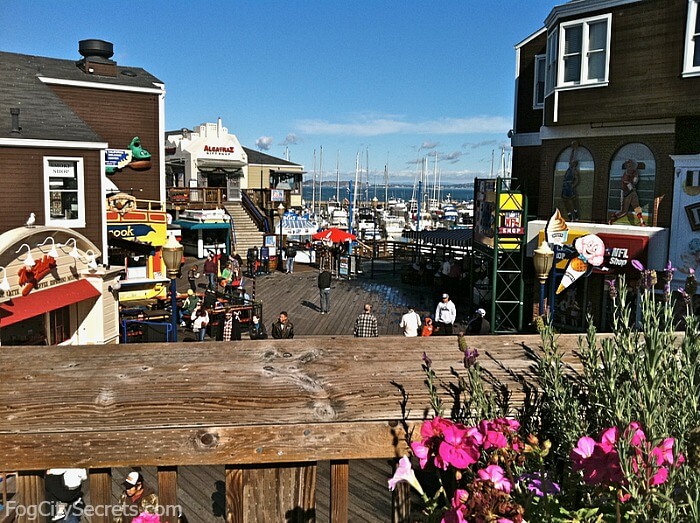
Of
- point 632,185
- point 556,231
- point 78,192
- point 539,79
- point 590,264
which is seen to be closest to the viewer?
point 78,192

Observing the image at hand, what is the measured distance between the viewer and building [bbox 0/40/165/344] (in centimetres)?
1217

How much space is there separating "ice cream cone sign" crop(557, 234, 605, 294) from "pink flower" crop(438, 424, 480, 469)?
17.5 metres

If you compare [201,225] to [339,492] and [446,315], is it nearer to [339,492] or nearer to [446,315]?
[446,315]

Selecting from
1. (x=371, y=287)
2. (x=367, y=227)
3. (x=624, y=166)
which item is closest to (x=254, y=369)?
(x=624, y=166)

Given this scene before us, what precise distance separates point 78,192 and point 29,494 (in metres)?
15.5

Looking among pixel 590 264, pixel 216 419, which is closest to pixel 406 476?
pixel 216 419

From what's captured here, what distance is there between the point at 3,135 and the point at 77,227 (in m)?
2.72

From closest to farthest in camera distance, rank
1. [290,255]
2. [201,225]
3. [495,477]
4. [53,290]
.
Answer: [495,477], [53,290], [290,255], [201,225]

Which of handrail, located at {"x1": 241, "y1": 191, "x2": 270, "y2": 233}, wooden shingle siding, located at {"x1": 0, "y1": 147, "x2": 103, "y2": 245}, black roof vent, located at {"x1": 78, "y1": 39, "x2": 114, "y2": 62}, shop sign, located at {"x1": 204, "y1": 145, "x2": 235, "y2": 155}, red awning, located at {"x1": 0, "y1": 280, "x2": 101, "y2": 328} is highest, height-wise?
black roof vent, located at {"x1": 78, "y1": 39, "x2": 114, "y2": 62}

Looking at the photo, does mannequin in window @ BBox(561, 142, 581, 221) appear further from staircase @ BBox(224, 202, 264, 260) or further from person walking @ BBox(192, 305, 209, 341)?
staircase @ BBox(224, 202, 264, 260)

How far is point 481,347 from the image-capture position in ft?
6.66

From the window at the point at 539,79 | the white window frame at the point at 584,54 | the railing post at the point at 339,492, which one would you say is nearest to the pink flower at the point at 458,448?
the railing post at the point at 339,492

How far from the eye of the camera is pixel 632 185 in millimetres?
18125

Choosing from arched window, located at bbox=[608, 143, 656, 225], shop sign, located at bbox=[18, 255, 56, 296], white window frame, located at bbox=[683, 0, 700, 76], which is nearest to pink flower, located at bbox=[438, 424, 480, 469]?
shop sign, located at bbox=[18, 255, 56, 296]
